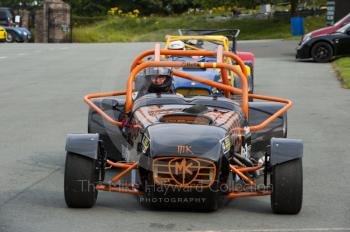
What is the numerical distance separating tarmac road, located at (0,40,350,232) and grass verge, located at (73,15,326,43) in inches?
1058

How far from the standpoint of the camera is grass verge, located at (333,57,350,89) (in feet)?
75.3

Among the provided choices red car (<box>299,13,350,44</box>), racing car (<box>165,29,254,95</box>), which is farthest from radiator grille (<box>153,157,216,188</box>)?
red car (<box>299,13,350,44</box>)

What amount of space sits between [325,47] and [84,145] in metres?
22.5

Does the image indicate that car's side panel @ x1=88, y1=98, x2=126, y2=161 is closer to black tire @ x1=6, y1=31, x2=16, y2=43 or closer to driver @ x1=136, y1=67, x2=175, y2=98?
driver @ x1=136, y1=67, x2=175, y2=98

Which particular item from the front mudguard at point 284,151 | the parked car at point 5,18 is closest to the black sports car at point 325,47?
the front mudguard at point 284,151

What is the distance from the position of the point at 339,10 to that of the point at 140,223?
36016mm

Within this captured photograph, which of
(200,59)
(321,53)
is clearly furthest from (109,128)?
(321,53)

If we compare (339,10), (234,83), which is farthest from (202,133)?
(339,10)

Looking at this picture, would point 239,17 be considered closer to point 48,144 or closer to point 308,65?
point 308,65

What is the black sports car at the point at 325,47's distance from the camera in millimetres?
29797

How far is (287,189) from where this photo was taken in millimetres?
8000

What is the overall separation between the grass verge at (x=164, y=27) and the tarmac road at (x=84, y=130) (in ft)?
88.2

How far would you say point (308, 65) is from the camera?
29172 mm

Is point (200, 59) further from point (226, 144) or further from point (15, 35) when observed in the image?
point (15, 35)
